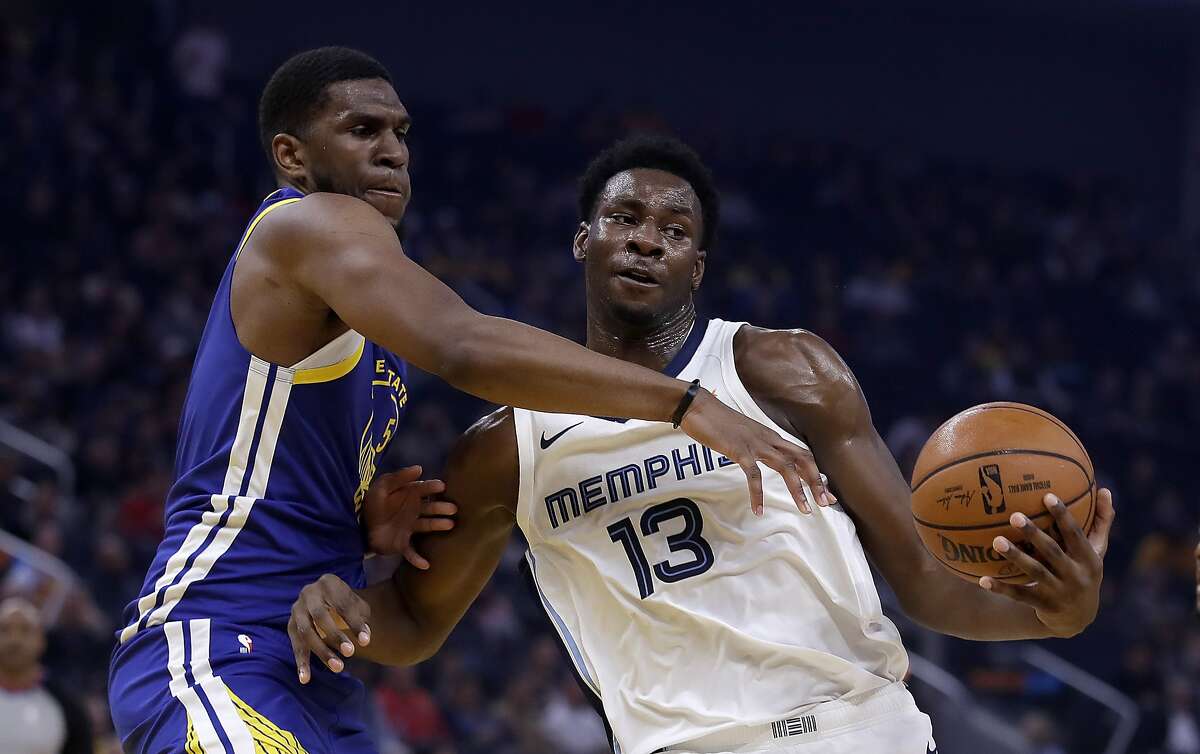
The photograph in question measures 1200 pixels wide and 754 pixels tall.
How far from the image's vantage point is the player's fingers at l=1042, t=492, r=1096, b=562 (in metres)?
2.81

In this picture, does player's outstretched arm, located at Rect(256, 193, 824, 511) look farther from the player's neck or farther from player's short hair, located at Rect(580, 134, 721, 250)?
player's short hair, located at Rect(580, 134, 721, 250)

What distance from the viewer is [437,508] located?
11.8 ft

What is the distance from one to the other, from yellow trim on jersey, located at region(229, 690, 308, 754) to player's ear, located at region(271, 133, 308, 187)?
1.17 metres

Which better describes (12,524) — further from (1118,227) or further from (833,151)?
(1118,227)

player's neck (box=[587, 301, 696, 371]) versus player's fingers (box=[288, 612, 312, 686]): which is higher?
player's neck (box=[587, 301, 696, 371])

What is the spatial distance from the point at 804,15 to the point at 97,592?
14.4 m

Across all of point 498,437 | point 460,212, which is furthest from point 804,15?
point 498,437

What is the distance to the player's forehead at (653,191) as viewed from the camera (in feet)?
12.0

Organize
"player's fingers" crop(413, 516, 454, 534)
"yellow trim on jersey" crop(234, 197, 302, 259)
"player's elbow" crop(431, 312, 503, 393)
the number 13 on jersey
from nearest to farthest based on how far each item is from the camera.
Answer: "player's elbow" crop(431, 312, 503, 393)
"yellow trim on jersey" crop(234, 197, 302, 259)
the number 13 on jersey
"player's fingers" crop(413, 516, 454, 534)

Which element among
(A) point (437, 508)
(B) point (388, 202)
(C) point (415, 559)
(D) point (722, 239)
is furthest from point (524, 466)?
(D) point (722, 239)

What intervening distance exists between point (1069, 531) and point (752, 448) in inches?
27.9

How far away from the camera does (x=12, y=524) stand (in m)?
8.65

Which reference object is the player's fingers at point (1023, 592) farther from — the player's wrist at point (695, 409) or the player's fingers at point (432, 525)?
the player's fingers at point (432, 525)

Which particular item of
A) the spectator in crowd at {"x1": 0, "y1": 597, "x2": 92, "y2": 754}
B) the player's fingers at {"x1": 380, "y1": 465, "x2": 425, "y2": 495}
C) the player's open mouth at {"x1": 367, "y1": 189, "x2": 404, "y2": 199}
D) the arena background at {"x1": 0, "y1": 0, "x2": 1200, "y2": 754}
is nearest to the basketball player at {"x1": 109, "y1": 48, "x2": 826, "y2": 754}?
the player's open mouth at {"x1": 367, "y1": 189, "x2": 404, "y2": 199}
